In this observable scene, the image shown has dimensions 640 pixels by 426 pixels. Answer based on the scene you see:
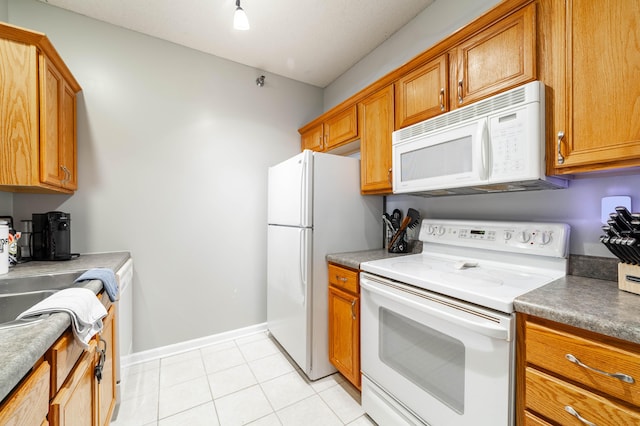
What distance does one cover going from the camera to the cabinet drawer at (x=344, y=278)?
5.56 ft

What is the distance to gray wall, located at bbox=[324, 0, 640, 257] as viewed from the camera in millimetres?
1215

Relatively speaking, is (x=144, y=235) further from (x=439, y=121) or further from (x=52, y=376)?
(x=439, y=121)

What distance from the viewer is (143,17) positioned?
200cm

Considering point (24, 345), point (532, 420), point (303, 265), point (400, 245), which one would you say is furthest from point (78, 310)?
point (400, 245)

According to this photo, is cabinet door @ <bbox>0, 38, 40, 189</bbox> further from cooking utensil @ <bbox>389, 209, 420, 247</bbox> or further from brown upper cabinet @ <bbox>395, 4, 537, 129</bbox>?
cooking utensil @ <bbox>389, 209, 420, 247</bbox>

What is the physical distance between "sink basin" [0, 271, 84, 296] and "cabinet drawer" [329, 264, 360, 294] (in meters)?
1.44

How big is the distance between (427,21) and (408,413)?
98.1 inches

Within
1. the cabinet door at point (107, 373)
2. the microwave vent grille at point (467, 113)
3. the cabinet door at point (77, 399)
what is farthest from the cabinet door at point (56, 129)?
the microwave vent grille at point (467, 113)

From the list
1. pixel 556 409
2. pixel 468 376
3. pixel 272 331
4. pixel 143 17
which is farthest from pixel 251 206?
pixel 556 409

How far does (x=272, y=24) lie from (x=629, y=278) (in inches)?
99.6

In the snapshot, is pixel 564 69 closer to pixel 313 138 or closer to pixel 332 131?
pixel 332 131

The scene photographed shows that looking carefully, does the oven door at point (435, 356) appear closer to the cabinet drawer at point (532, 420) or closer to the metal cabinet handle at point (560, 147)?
the cabinet drawer at point (532, 420)

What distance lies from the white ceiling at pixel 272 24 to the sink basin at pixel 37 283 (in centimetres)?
185

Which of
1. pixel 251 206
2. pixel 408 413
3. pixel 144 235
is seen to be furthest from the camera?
pixel 251 206
